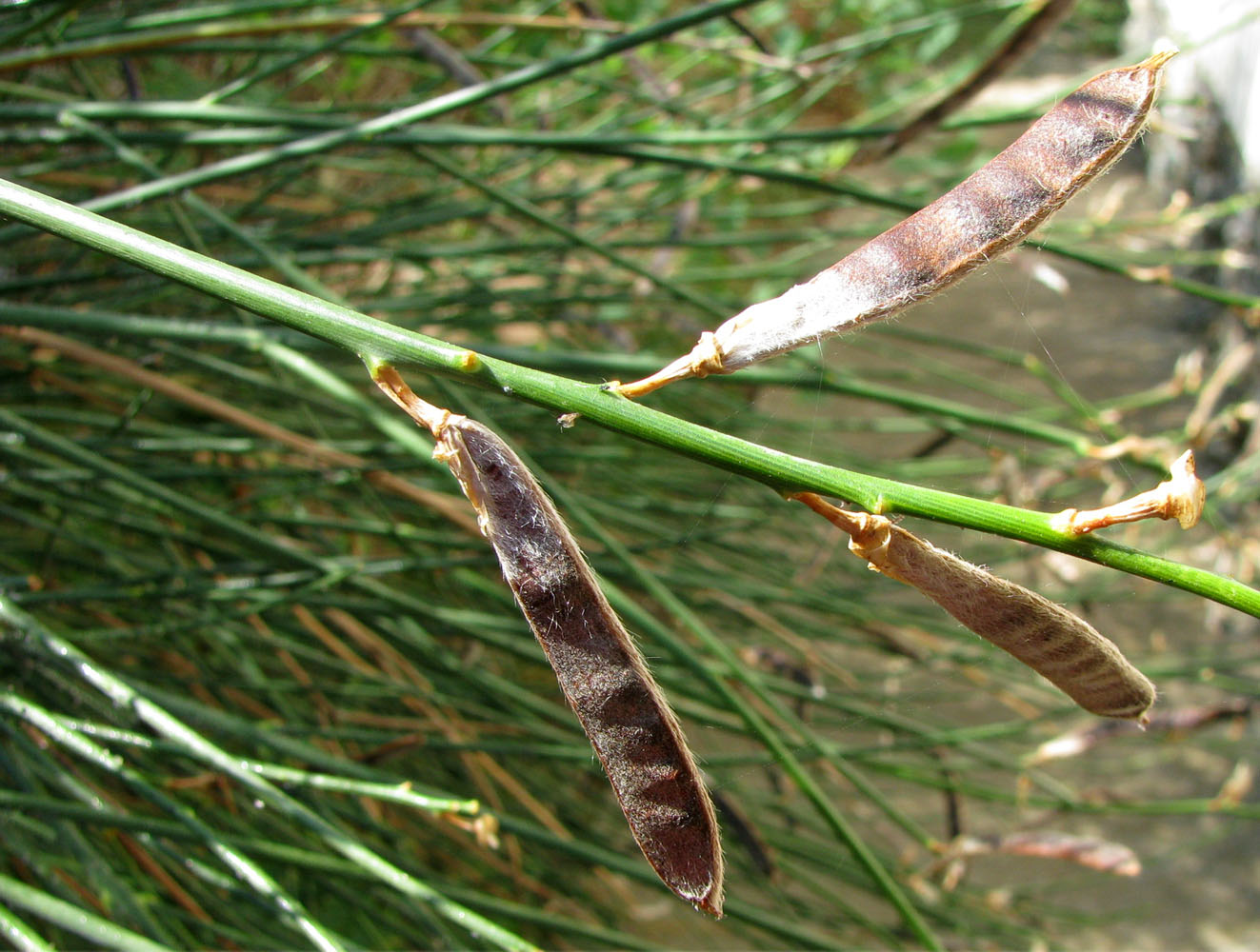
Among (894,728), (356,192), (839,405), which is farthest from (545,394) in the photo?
(839,405)

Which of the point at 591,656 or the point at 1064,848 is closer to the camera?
the point at 591,656

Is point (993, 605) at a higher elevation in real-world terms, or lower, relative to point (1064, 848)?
higher

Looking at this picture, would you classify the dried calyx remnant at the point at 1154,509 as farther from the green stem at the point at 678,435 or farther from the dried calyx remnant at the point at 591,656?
the dried calyx remnant at the point at 591,656

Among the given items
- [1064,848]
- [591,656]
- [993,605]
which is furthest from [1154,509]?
[1064,848]

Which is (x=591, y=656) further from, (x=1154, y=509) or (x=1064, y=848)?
(x=1064, y=848)

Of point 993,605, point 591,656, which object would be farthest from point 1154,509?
point 591,656

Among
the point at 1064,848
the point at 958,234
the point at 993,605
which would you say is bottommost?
the point at 1064,848

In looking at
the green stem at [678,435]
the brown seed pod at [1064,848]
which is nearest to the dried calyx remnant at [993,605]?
the green stem at [678,435]

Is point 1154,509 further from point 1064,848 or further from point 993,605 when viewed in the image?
point 1064,848
